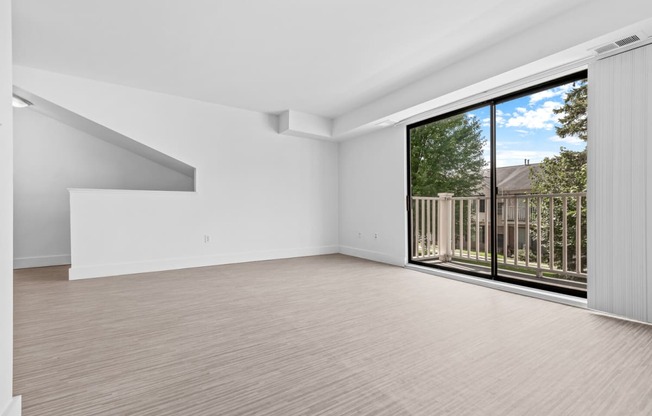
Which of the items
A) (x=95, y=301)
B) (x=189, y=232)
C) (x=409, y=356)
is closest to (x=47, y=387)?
(x=95, y=301)

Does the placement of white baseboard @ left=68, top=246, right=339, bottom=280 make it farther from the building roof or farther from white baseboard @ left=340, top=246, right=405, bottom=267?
the building roof

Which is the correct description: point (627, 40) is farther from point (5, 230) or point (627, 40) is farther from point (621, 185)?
point (5, 230)

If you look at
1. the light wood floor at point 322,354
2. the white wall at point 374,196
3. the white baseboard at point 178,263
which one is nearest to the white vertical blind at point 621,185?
the light wood floor at point 322,354

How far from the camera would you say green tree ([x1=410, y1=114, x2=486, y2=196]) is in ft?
14.8

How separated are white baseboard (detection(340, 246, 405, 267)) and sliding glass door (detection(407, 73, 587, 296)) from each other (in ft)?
0.71

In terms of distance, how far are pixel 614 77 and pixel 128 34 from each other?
422 centimetres

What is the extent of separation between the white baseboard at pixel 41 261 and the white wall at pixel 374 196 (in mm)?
4632

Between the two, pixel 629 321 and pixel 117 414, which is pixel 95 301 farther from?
pixel 629 321

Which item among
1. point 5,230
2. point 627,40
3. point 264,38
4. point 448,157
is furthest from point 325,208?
point 5,230

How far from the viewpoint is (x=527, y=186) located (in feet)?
12.6

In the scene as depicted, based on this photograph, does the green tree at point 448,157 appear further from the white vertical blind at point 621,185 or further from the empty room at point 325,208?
the white vertical blind at point 621,185

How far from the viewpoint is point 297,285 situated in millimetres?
3496

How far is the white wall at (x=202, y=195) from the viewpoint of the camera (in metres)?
3.90

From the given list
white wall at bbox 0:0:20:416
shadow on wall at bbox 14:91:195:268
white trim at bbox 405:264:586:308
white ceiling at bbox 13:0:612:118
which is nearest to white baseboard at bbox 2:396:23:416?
white wall at bbox 0:0:20:416
